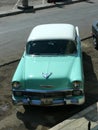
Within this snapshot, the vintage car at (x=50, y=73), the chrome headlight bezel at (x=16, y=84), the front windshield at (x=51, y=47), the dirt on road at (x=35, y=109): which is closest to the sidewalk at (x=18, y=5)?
the dirt on road at (x=35, y=109)

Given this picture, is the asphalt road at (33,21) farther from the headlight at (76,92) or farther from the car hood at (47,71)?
the headlight at (76,92)

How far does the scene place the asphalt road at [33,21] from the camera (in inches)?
615

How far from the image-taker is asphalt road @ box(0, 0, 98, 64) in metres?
15.6

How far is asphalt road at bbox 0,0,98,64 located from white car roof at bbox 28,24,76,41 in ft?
8.66

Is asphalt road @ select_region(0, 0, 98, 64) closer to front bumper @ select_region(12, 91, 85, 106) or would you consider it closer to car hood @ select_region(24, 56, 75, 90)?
car hood @ select_region(24, 56, 75, 90)

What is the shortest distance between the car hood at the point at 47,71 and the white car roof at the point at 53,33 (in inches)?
31.3

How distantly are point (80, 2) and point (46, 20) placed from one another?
7.07m

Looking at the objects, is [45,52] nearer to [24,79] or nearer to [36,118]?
[24,79]

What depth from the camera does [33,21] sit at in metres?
20.8

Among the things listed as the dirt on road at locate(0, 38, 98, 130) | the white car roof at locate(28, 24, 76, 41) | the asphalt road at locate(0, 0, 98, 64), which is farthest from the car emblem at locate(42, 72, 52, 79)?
the asphalt road at locate(0, 0, 98, 64)

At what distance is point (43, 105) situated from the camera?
9500 millimetres

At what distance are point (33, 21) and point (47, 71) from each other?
11.3 m

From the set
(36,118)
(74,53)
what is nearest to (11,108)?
(36,118)

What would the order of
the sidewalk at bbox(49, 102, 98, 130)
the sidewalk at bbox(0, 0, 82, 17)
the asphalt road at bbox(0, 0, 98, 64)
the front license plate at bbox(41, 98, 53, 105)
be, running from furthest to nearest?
1. the sidewalk at bbox(0, 0, 82, 17)
2. the asphalt road at bbox(0, 0, 98, 64)
3. the front license plate at bbox(41, 98, 53, 105)
4. the sidewalk at bbox(49, 102, 98, 130)
